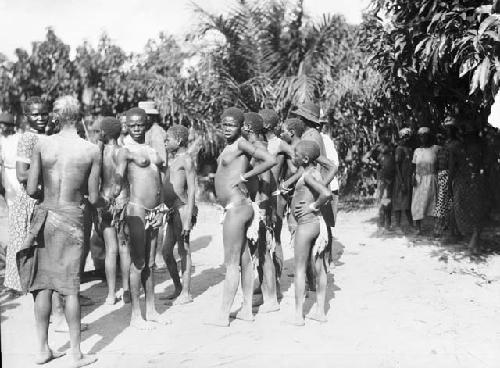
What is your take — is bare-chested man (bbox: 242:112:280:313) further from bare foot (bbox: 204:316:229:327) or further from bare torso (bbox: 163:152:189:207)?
bare torso (bbox: 163:152:189:207)

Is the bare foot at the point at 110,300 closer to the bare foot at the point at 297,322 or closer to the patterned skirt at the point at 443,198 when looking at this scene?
the bare foot at the point at 297,322

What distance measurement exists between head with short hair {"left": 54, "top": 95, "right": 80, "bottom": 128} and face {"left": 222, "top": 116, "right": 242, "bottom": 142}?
1.25 metres

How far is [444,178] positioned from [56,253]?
6.08 meters

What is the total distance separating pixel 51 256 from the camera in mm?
3879

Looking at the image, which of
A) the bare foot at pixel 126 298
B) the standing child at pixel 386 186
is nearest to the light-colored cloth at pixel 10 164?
the bare foot at pixel 126 298

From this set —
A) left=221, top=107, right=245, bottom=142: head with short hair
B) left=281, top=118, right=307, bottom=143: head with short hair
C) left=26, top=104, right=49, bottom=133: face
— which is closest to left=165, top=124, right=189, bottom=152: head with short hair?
left=221, top=107, right=245, bottom=142: head with short hair

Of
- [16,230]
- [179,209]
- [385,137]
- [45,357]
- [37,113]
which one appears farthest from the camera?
[385,137]

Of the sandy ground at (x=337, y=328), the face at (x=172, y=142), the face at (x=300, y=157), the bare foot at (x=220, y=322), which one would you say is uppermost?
the face at (x=172, y=142)

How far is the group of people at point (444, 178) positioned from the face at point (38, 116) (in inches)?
214

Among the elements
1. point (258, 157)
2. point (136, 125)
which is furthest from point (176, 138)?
point (258, 157)

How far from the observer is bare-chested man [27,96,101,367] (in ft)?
12.7

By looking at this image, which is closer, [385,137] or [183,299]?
[183,299]

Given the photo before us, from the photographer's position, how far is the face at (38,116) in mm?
4273

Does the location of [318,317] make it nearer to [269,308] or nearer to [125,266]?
[269,308]
